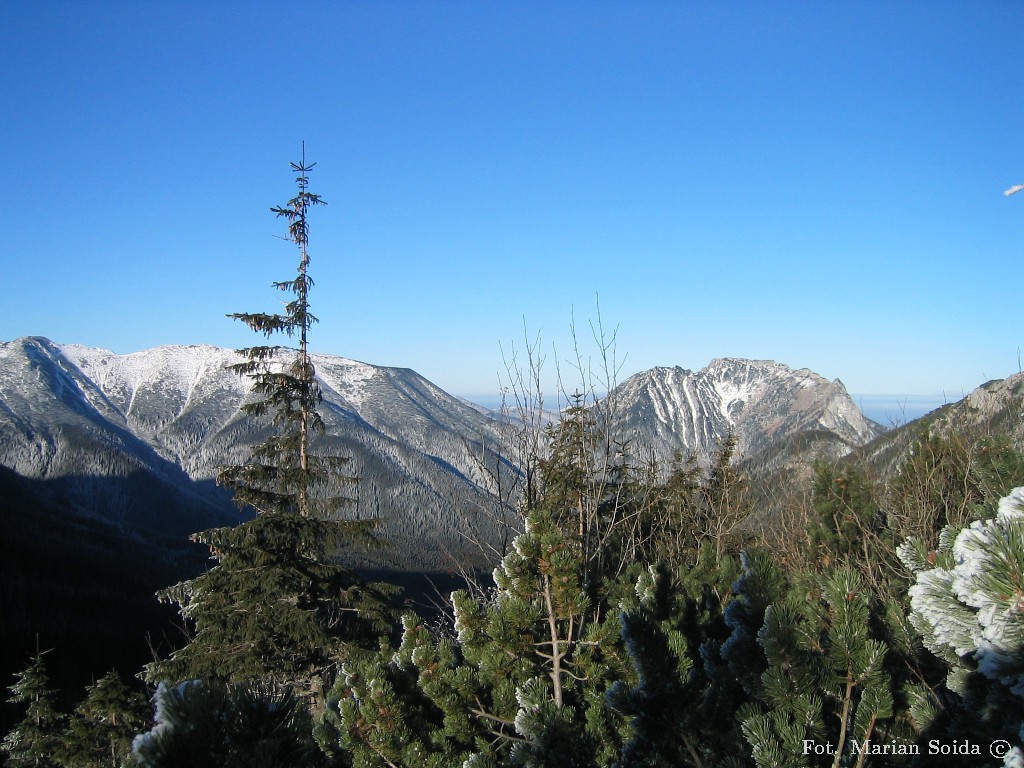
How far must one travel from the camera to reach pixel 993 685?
2115 millimetres

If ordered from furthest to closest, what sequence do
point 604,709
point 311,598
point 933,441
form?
point 311,598
point 933,441
point 604,709

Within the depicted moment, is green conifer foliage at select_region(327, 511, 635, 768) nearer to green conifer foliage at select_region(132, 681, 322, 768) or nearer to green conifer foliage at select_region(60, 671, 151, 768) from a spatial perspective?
green conifer foliage at select_region(132, 681, 322, 768)

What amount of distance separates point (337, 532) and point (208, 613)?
98.2 inches

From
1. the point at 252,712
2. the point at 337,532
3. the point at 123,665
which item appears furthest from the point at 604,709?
the point at 123,665

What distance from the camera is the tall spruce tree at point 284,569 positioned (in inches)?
427

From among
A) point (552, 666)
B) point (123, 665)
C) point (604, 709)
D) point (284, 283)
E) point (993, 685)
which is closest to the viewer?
point (993, 685)

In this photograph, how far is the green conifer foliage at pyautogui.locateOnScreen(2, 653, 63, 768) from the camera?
14.5 metres

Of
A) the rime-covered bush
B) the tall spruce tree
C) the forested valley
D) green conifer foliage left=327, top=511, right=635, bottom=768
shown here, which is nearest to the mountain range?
the tall spruce tree

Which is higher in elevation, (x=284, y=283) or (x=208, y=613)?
(x=284, y=283)

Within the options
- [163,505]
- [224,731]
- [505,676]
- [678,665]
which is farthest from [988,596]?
[163,505]

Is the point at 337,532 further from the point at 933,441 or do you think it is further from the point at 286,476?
the point at 933,441

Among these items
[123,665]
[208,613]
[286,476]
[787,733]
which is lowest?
[123,665]

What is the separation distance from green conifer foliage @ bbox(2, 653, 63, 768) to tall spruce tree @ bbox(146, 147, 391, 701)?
253 inches

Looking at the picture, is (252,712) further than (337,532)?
No
